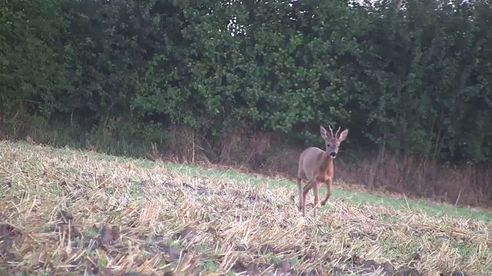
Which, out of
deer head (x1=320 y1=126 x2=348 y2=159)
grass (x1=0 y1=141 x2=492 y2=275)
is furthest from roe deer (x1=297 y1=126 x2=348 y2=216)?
grass (x1=0 y1=141 x2=492 y2=275)

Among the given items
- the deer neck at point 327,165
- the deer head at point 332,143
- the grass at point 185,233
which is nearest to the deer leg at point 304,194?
the grass at point 185,233

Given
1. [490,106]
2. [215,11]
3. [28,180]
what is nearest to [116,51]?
[215,11]

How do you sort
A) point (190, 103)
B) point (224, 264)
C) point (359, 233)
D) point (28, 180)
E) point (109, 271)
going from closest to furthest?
point (109, 271) < point (224, 264) < point (28, 180) < point (359, 233) < point (190, 103)

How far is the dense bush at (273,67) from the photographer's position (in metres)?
17.2

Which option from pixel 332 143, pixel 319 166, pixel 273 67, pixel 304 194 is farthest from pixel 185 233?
pixel 273 67

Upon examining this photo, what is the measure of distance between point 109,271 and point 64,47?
549 inches

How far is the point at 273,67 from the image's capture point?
688 inches

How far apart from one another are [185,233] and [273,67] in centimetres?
1257

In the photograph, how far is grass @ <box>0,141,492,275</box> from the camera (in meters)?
4.29

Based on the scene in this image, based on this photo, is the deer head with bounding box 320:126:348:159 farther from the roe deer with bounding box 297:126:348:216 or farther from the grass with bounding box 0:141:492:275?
the grass with bounding box 0:141:492:275

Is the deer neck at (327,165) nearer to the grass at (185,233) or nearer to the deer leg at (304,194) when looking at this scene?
the deer leg at (304,194)

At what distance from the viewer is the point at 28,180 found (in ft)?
21.0

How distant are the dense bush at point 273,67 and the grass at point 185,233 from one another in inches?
354

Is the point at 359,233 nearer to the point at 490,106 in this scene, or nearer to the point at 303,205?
the point at 303,205
